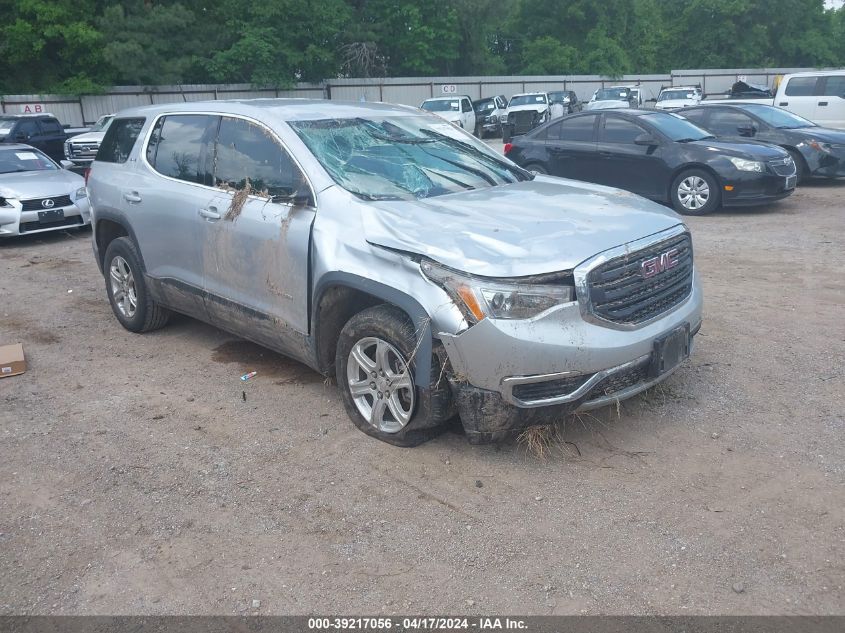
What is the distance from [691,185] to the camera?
11.5 m

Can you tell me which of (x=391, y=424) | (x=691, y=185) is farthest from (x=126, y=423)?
(x=691, y=185)

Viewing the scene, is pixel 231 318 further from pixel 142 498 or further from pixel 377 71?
pixel 377 71

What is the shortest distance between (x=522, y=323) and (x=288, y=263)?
1652 millimetres

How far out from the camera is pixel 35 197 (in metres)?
11.1

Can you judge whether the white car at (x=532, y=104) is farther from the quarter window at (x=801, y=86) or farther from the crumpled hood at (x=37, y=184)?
the crumpled hood at (x=37, y=184)

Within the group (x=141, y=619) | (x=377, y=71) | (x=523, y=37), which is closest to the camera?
(x=141, y=619)

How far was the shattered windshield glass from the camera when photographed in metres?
4.78

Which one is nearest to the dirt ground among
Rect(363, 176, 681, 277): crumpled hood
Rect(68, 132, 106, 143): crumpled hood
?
Rect(363, 176, 681, 277): crumpled hood

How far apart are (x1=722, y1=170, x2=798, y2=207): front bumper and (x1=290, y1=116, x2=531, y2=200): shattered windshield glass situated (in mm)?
6645

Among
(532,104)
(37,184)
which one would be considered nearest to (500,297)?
(37,184)

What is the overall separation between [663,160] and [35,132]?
17.4 m

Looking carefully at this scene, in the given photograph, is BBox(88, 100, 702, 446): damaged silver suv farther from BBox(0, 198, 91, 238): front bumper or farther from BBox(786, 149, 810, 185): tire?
BBox(786, 149, 810, 185): tire

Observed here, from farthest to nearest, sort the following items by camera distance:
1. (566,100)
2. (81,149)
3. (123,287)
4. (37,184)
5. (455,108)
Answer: (566,100), (455,108), (81,149), (37,184), (123,287)

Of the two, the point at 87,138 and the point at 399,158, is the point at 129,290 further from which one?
the point at 87,138
